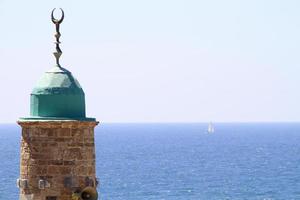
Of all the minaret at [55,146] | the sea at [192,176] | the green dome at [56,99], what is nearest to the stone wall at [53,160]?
the minaret at [55,146]

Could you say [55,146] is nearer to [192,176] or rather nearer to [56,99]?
[56,99]

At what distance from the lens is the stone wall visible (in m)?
12.4

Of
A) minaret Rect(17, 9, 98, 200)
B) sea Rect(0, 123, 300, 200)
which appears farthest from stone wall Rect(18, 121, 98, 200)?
sea Rect(0, 123, 300, 200)

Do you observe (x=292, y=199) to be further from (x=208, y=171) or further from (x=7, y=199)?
(x=208, y=171)

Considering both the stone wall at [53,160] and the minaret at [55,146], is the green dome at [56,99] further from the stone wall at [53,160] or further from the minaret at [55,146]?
the stone wall at [53,160]

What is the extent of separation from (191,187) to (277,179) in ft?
46.8

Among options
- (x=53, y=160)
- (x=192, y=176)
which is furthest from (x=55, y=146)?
(x=192, y=176)

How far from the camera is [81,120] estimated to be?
1247 centimetres

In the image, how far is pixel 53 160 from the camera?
1236 cm

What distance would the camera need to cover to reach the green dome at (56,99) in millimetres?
12438

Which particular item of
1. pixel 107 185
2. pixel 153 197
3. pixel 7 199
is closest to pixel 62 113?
pixel 7 199

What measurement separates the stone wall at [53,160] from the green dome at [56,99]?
0.55ft

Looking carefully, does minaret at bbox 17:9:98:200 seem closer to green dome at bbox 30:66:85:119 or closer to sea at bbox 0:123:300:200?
green dome at bbox 30:66:85:119

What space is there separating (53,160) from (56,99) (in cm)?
93
